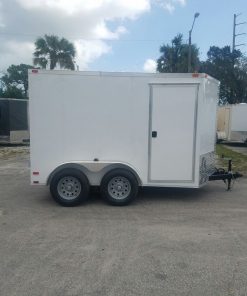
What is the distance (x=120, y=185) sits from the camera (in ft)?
26.4

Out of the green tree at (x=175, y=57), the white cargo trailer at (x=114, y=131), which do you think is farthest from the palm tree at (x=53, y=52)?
the white cargo trailer at (x=114, y=131)

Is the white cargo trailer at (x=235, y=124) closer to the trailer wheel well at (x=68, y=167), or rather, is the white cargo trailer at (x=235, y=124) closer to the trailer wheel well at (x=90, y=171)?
the trailer wheel well at (x=90, y=171)

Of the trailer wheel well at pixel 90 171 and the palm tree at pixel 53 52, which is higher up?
the palm tree at pixel 53 52

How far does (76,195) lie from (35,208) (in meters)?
0.83

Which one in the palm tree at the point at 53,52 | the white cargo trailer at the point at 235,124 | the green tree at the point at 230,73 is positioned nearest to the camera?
the white cargo trailer at the point at 235,124

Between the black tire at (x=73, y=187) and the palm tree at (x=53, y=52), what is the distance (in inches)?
1294

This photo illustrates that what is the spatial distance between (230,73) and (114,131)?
4271 cm

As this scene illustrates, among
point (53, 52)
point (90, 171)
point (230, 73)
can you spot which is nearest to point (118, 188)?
point (90, 171)

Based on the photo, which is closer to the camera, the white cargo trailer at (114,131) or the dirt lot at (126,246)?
the dirt lot at (126,246)

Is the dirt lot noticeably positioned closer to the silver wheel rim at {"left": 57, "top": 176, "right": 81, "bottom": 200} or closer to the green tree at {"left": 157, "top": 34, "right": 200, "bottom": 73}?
the silver wheel rim at {"left": 57, "top": 176, "right": 81, "bottom": 200}

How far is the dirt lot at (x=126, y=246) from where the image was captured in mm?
4357

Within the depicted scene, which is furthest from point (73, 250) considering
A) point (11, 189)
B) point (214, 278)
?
point (11, 189)

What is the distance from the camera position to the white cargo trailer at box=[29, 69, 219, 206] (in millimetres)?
7934

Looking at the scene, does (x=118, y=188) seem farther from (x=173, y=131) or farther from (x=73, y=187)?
(x=173, y=131)
